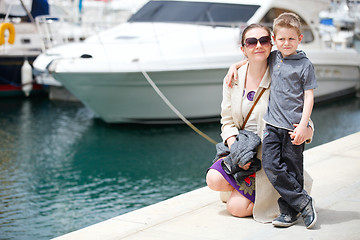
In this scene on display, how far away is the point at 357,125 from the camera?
11922mm

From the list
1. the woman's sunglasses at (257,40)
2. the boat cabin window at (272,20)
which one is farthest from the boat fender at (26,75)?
the woman's sunglasses at (257,40)

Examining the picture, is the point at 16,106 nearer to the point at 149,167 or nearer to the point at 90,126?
the point at 90,126

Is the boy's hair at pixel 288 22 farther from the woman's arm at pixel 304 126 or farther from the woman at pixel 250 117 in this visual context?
the woman's arm at pixel 304 126

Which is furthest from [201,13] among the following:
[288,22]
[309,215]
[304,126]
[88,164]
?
[309,215]

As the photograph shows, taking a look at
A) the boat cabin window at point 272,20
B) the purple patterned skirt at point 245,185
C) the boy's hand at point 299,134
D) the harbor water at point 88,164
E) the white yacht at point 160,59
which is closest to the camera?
the boy's hand at point 299,134

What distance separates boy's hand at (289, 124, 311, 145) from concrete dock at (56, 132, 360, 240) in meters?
0.58

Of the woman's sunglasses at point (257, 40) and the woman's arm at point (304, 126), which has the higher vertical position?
the woman's sunglasses at point (257, 40)

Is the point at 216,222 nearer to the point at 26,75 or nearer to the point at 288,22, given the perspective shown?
the point at 288,22

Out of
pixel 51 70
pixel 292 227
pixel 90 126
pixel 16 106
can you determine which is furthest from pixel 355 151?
pixel 16 106

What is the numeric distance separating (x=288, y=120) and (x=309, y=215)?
63cm

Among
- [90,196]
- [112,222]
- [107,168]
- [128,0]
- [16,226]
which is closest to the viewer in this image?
[112,222]

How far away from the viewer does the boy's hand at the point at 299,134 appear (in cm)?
353

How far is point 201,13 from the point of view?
11.4 m

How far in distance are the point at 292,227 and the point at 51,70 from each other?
A: 7.44 meters
